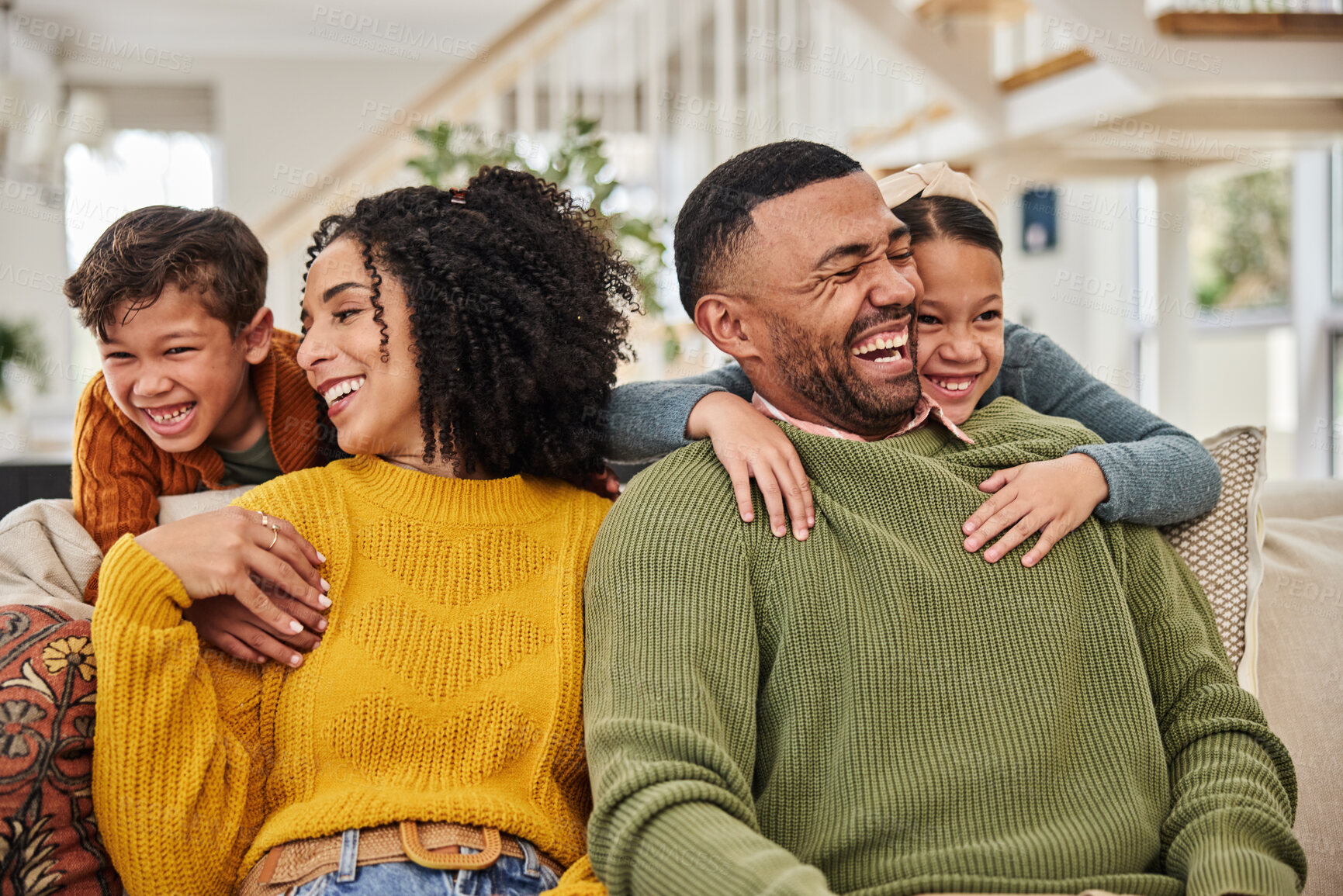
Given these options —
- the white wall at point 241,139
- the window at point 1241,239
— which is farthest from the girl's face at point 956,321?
the white wall at point 241,139

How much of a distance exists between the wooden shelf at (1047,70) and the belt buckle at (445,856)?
7.82ft

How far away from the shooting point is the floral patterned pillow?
3.32 ft

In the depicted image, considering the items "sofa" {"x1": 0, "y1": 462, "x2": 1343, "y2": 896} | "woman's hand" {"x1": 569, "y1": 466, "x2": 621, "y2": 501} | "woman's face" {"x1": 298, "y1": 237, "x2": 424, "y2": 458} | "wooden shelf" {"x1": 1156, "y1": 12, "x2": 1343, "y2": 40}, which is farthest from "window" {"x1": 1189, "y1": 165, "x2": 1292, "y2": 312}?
"woman's face" {"x1": 298, "y1": 237, "x2": 424, "y2": 458}

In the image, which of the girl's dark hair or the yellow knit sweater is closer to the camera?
the yellow knit sweater

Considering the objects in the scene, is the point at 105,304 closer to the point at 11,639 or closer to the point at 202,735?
A: the point at 11,639

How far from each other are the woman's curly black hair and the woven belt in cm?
40

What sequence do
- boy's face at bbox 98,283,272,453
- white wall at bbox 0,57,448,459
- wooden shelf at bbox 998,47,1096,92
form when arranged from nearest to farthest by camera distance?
boy's face at bbox 98,283,272,453, wooden shelf at bbox 998,47,1096,92, white wall at bbox 0,57,448,459

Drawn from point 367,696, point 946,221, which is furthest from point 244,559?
point 946,221

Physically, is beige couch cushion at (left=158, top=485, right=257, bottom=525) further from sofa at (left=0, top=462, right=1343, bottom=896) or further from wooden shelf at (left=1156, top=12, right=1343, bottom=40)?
wooden shelf at (left=1156, top=12, right=1343, bottom=40)

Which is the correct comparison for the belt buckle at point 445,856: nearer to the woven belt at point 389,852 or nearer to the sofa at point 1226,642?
the woven belt at point 389,852

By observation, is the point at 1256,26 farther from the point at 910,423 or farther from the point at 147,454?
the point at 147,454

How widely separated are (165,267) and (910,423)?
0.92 meters

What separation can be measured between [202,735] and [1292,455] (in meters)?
4.93

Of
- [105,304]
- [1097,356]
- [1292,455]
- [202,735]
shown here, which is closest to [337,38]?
[1097,356]
